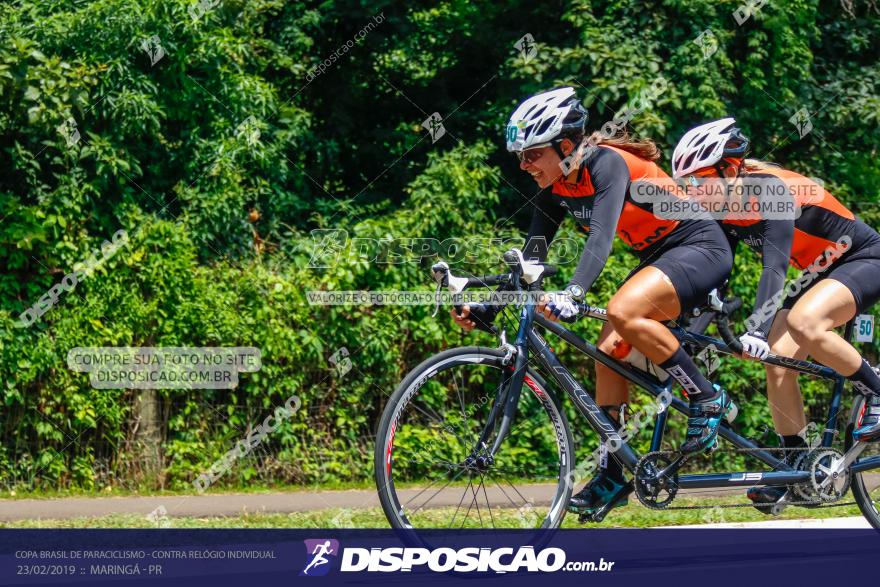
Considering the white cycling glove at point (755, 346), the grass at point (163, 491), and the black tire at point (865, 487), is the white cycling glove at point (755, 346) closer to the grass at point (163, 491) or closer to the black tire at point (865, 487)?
the black tire at point (865, 487)

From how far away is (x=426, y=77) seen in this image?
12.8 m

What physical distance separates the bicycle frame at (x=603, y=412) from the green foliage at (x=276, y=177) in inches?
104

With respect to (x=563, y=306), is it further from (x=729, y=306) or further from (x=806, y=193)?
(x=806, y=193)

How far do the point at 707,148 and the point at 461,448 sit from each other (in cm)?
198

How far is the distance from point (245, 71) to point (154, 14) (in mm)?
1818

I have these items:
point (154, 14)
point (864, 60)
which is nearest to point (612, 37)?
point (864, 60)

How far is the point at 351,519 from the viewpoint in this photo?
256 inches

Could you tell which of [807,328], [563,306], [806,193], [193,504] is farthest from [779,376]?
[193,504]

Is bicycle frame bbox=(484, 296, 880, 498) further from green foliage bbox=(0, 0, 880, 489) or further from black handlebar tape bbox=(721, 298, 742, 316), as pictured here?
green foliage bbox=(0, 0, 880, 489)

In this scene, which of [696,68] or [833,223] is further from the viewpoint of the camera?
[696,68]

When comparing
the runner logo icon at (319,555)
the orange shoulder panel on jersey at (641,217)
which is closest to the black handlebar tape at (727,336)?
the orange shoulder panel on jersey at (641,217)

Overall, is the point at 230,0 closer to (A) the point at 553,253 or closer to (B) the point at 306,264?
(B) the point at 306,264

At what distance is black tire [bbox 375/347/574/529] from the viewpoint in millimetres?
5020

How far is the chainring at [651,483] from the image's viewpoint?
17.6ft
